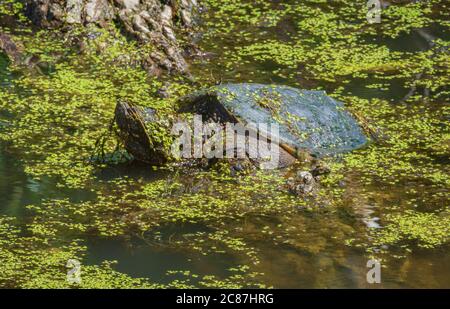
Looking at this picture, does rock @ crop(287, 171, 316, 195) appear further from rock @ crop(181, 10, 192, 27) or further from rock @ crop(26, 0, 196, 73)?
rock @ crop(181, 10, 192, 27)

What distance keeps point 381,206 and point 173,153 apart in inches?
Result: 61.2

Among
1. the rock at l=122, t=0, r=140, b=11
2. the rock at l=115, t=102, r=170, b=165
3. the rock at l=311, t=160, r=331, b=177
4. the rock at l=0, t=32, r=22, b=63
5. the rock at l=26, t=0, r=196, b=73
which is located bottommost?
the rock at l=311, t=160, r=331, b=177

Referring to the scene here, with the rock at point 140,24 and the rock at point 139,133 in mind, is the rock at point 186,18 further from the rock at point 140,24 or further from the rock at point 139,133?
the rock at point 139,133

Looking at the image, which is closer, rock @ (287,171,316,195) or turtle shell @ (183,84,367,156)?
rock @ (287,171,316,195)

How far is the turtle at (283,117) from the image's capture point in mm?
7305

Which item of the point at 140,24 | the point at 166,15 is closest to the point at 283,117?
the point at 140,24

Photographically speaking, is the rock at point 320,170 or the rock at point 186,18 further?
the rock at point 186,18

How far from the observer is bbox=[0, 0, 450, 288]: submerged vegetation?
5.79m

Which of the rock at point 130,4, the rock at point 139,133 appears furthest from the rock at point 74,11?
the rock at point 139,133

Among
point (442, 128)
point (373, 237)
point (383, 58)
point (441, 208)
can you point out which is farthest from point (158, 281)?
point (383, 58)

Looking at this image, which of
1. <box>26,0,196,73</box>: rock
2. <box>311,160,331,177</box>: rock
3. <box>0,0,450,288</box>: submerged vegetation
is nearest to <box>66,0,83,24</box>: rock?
<box>26,0,196,73</box>: rock

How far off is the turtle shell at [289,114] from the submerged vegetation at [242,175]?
182mm

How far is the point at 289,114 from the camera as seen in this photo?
758 centimetres

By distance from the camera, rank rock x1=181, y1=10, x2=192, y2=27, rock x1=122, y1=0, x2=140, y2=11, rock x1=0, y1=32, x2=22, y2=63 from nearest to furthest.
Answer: rock x1=0, y1=32, x2=22, y2=63
rock x1=122, y1=0, x2=140, y2=11
rock x1=181, y1=10, x2=192, y2=27
